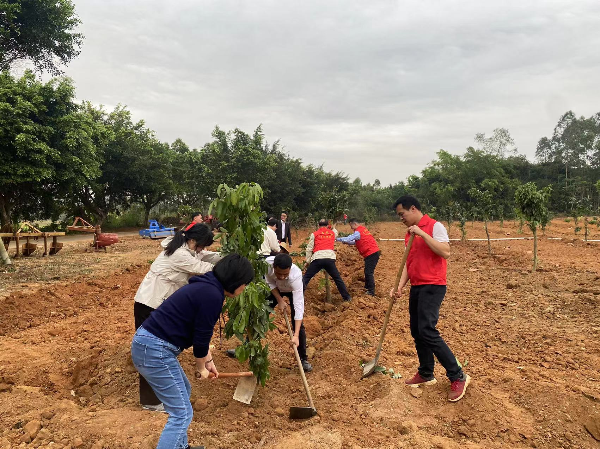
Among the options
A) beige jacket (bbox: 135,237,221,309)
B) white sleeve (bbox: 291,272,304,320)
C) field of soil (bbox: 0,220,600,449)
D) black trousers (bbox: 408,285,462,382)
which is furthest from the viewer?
white sleeve (bbox: 291,272,304,320)

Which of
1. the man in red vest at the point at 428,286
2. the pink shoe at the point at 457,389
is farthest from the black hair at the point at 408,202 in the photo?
the pink shoe at the point at 457,389

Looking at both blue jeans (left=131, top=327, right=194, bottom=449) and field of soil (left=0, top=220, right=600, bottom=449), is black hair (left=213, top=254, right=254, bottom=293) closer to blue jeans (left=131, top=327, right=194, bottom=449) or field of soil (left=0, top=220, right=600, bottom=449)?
blue jeans (left=131, top=327, right=194, bottom=449)

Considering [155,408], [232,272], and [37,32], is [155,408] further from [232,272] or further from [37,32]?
[37,32]

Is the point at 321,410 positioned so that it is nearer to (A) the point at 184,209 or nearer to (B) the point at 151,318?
(B) the point at 151,318

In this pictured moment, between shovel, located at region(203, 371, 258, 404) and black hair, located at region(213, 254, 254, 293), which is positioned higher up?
black hair, located at region(213, 254, 254, 293)

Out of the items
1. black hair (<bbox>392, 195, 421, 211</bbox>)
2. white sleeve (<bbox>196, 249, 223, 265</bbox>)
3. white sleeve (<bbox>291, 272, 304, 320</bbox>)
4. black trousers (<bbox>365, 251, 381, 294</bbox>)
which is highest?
black hair (<bbox>392, 195, 421, 211</bbox>)

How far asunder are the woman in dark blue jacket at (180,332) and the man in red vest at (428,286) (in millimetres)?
1825

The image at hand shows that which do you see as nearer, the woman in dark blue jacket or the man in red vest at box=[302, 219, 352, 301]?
the woman in dark blue jacket

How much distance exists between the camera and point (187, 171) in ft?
76.1

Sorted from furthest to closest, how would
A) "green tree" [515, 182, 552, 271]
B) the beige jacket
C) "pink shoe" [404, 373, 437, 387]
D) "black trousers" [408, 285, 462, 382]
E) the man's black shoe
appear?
→ "green tree" [515, 182, 552, 271] < the man's black shoe < "pink shoe" [404, 373, 437, 387] < "black trousers" [408, 285, 462, 382] < the beige jacket

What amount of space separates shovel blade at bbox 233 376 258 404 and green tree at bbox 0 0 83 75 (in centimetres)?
1297

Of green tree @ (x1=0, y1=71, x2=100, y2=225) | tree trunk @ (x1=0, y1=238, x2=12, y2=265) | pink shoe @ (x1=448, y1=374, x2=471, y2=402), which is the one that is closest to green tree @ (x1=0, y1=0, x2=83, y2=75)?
green tree @ (x1=0, y1=71, x2=100, y2=225)

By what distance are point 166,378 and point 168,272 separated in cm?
111

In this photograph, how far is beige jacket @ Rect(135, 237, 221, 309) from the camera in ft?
11.4
